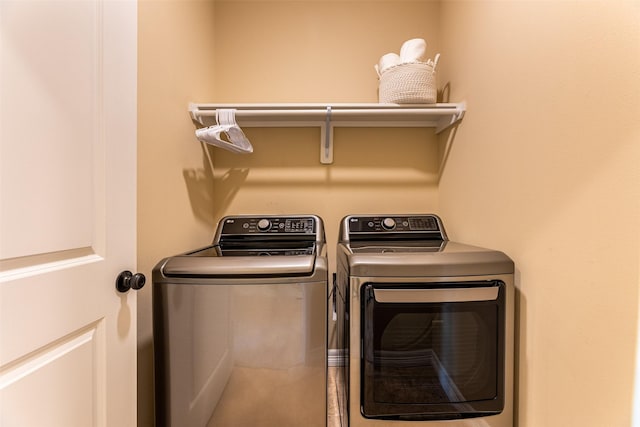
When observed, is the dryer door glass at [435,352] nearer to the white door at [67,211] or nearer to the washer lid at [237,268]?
the washer lid at [237,268]

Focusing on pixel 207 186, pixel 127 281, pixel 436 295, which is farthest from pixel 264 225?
pixel 436 295

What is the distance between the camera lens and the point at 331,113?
4.85 feet

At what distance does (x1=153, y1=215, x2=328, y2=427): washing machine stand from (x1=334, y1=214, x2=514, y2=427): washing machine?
14cm

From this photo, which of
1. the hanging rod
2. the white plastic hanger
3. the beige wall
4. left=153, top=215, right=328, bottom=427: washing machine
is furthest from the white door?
the hanging rod

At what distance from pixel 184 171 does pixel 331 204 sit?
0.86 metres

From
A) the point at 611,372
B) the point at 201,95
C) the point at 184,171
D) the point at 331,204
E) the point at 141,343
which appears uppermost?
the point at 201,95

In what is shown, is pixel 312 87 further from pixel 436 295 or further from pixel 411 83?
pixel 436 295

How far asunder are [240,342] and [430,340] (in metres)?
0.68

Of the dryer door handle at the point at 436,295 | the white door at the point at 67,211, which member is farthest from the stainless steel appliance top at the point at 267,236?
the white door at the point at 67,211

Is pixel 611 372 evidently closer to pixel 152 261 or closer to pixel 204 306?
pixel 204 306

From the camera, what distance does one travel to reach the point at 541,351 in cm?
90

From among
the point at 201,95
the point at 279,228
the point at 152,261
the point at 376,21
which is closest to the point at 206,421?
the point at 152,261

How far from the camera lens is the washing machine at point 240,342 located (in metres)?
0.96

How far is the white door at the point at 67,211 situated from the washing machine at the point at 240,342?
0.12m
